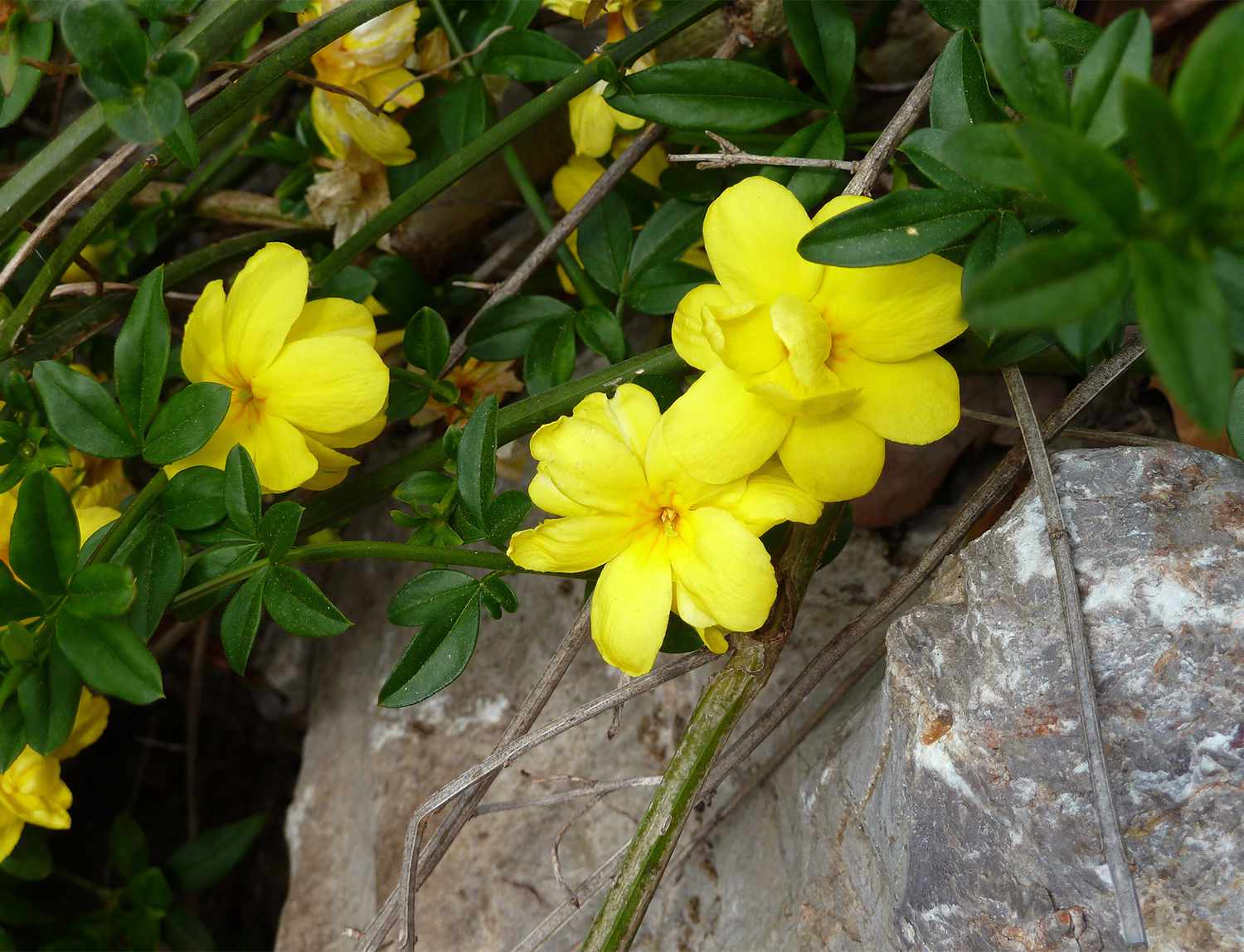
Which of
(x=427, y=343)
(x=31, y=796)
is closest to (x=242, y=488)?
(x=427, y=343)

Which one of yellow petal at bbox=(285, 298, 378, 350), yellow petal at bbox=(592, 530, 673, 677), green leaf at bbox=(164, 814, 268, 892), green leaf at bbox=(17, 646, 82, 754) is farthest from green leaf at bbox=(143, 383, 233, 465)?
green leaf at bbox=(164, 814, 268, 892)

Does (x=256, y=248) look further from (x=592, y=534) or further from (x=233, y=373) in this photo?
(x=592, y=534)

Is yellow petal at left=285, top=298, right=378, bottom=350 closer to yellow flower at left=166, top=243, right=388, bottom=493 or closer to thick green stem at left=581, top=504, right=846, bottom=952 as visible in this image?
yellow flower at left=166, top=243, right=388, bottom=493

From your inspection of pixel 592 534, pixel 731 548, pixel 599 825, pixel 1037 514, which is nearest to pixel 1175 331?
pixel 1037 514

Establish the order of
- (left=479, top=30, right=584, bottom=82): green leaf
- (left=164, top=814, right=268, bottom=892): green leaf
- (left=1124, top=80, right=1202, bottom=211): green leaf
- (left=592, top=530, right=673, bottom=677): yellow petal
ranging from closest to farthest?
1. (left=1124, top=80, right=1202, bottom=211): green leaf
2. (left=592, top=530, right=673, bottom=677): yellow petal
3. (left=479, top=30, right=584, bottom=82): green leaf
4. (left=164, top=814, right=268, bottom=892): green leaf

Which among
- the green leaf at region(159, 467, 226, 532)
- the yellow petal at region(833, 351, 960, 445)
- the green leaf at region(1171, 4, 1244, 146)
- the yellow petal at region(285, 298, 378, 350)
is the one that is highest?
the green leaf at region(1171, 4, 1244, 146)

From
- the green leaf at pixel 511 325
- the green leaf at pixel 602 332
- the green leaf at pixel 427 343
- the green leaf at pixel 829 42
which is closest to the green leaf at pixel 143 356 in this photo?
the green leaf at pixel 427 343
